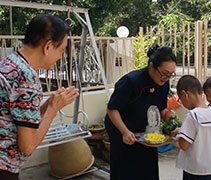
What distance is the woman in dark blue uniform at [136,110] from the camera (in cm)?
194

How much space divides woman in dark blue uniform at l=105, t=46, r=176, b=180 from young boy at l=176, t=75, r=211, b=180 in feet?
0.61

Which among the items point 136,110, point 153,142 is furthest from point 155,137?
point 136,110

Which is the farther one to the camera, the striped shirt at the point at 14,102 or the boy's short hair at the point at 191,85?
the boy's short hair at the point at 191,85

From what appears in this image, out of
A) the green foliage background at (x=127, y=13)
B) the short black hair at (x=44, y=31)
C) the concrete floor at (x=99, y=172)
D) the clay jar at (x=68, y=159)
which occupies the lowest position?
the concrete floor at (x=99, y=172)

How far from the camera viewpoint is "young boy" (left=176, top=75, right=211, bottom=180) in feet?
5.85

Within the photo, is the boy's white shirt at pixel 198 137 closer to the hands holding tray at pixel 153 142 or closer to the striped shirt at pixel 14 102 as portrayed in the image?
the hands holding tray at pixel 153 142

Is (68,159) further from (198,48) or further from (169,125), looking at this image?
(198,48)

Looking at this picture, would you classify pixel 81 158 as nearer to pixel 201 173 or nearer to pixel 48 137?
pixel 48 137

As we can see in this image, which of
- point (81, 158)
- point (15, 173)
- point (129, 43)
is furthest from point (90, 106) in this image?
point (15, 173)

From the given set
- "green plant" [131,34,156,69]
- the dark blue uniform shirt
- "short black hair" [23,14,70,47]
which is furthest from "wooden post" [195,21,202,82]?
"short black hair" [23,14,70,47]

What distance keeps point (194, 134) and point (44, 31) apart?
1205mm

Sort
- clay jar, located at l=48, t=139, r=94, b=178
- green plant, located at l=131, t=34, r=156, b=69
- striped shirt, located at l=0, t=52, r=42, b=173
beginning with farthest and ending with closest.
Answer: green plant, located at l=131, t=34, r=156, b=69
clay jar, located at l=48, t=139, r=94, b=178
striped shirt, located at l=0, t=52, r=42, b=173

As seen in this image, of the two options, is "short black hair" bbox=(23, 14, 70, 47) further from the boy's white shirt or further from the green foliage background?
the green foliage background

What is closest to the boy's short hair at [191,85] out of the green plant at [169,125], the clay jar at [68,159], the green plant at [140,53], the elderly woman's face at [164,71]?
the elderly woman's face at [164,71]
